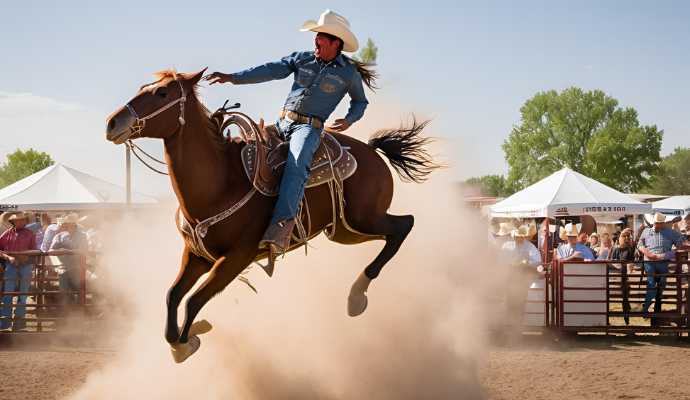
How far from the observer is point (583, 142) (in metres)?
65.0

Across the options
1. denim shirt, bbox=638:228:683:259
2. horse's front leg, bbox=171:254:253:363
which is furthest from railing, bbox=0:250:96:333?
denim shirt, bbox=638:228:683:259

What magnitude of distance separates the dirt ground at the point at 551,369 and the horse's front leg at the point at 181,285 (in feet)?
8.31

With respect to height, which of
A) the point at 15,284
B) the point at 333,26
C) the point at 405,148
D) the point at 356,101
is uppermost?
the point at 333,26

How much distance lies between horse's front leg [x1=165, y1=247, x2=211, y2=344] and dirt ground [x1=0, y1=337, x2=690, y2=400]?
2.53 m

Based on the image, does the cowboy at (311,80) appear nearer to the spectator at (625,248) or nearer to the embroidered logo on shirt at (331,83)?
the embroidered logo on shirt at (331,83)

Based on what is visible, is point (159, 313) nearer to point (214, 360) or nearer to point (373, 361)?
point (214, 360)

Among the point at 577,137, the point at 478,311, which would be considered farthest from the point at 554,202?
the point at 577,137

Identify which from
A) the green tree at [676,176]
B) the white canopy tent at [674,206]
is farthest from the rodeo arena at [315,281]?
the green tree at [676,176]

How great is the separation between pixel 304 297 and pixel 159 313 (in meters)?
2.11

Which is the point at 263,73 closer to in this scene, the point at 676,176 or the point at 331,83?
the point at 331,83

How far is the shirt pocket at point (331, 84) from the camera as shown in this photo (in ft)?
19.5

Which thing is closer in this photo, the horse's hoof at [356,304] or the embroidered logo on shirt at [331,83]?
the embroidered logo on shirt at [331,83]

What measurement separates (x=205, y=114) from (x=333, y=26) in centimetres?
124

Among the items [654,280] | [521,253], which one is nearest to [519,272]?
[521,253]
